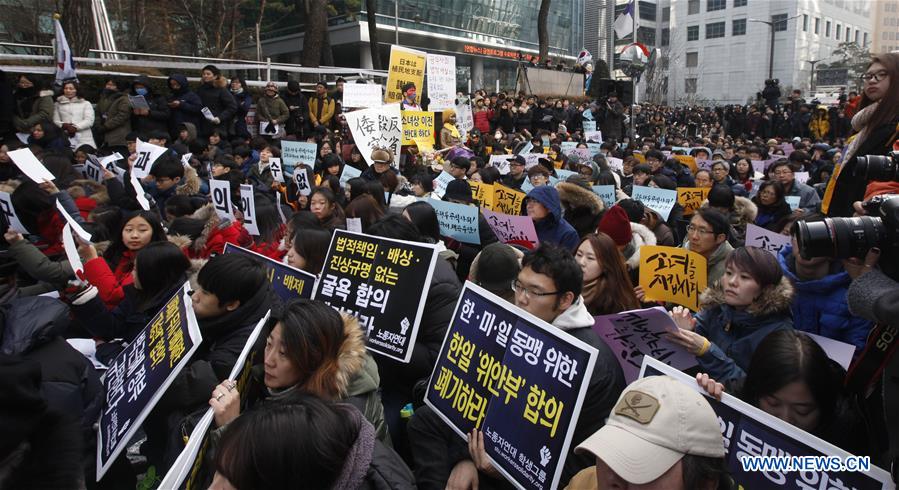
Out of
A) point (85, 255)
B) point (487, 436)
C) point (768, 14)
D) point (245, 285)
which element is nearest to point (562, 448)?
point (487, 436)

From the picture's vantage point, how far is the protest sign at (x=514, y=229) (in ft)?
18.5

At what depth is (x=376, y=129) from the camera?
9609 millimetres

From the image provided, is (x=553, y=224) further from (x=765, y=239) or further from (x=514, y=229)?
(x=765, y=239)

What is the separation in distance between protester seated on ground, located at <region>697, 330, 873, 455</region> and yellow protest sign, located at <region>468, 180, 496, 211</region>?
516 centimetres

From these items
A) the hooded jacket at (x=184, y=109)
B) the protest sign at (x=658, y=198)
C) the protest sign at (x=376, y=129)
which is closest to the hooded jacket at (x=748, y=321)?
the protest sign at (x=658, y=198)

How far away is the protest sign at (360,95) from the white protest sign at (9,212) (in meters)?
5.95

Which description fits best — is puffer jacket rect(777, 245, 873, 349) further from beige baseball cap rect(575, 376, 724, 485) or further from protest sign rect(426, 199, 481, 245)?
protest sign rect(426, 199, 481, 245)

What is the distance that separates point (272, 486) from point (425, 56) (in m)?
10.4

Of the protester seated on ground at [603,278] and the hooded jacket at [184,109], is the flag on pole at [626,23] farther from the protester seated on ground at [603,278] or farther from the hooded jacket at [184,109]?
the protester seated on ground at [603,278]

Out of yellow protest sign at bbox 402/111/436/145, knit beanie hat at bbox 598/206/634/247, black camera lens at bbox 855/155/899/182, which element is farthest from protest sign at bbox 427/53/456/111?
black camera lens at bbox 855/155/899/182

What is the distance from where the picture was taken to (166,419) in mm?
2807

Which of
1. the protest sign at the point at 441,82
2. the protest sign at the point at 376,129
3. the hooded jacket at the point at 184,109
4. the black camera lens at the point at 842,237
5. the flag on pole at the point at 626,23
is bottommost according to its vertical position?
the black camera lens at the point at 842,237

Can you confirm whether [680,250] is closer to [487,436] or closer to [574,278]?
[574,278]

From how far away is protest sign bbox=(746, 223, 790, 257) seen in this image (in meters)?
4.93
